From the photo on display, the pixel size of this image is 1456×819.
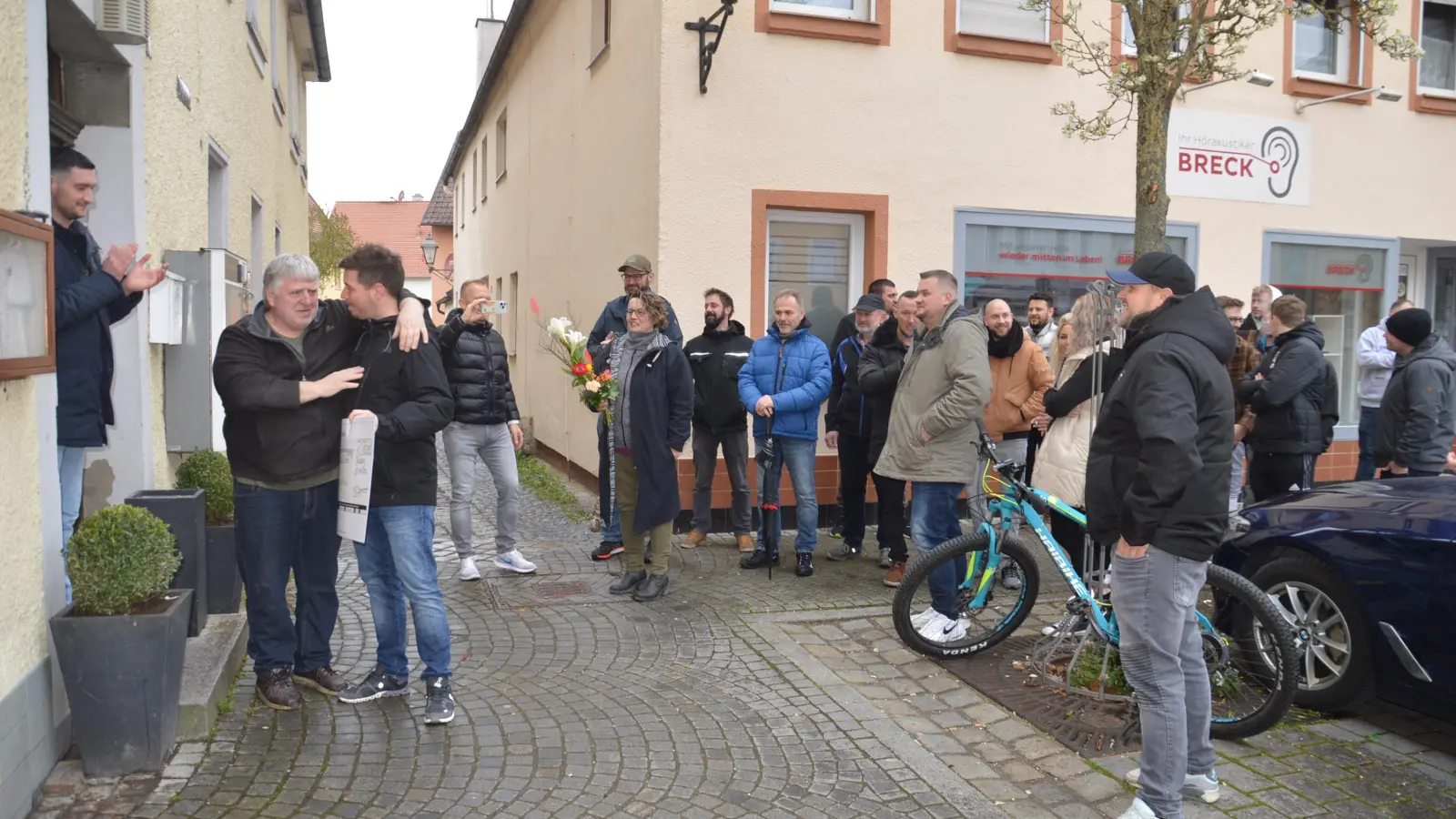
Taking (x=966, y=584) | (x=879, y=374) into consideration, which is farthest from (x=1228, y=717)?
(x=879, y=374)

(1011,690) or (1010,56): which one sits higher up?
(1010,56)

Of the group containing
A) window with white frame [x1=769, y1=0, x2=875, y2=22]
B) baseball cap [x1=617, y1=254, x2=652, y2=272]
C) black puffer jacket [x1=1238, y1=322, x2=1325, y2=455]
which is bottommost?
black puffer jacket [x1=1238, y1=322, x2=1325, y2=455]

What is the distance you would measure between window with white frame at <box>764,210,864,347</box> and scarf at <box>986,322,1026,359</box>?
8.47 ft

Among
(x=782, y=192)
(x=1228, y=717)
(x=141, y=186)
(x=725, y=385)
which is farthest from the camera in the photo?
(x=782, y=192)

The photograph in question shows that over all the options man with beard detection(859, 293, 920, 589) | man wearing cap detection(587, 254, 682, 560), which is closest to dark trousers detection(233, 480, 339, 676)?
man wearing cap detection(587, 254, 682, 560)

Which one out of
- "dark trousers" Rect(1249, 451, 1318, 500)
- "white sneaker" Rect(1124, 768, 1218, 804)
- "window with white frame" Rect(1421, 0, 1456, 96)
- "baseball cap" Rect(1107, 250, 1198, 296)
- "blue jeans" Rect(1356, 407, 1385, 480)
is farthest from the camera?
"window with white frame" Rect(1421, 0, 1456, 96)

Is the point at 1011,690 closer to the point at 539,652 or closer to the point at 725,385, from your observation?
the point at 539,652

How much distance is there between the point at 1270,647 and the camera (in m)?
4.53

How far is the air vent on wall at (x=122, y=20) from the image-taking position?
4.99 m

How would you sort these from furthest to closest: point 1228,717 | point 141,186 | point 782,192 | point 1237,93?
point 1237,93
point 782,192
point 141,186
point 1228,717

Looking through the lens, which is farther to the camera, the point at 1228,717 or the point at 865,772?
the point at 1228,717

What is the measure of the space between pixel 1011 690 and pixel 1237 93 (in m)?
7.93

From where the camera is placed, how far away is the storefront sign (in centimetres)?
1052

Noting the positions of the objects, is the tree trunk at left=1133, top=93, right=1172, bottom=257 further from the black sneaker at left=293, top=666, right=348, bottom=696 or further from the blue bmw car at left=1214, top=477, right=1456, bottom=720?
the black sneaker at left=293, top=666, right=348, bottom=696
